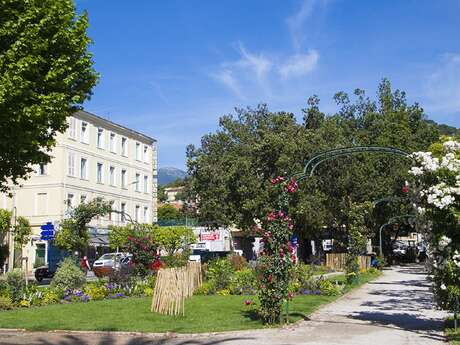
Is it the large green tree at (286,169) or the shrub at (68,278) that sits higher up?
the large green tree at (286,169)

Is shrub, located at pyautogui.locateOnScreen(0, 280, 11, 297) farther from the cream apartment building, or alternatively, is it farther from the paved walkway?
the cream apartment building

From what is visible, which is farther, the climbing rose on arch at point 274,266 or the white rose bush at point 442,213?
the climbing rose on arch at point 274,266

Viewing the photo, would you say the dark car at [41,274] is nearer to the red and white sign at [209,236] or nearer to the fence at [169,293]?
the fence at [169,293]

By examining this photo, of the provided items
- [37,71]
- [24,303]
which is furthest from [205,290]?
[37,71]

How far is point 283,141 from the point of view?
132 feet

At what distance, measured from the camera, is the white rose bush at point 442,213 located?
11.9 meters

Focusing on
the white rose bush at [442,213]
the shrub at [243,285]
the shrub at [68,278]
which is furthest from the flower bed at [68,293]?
the white rose bush at [442,213]

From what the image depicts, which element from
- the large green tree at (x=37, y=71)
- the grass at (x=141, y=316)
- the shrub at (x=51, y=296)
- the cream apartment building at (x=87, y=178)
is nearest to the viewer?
the grass at (x=141, y=316)

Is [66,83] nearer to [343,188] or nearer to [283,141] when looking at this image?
[283,141]

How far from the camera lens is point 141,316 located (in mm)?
16062

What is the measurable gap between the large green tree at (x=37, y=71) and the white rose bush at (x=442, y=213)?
32.7ft

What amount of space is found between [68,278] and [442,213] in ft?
48.0

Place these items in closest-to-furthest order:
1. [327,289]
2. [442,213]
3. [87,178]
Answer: [442,213]
[327,289]
[87,178]

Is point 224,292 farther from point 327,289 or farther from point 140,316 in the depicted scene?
point 140,316
